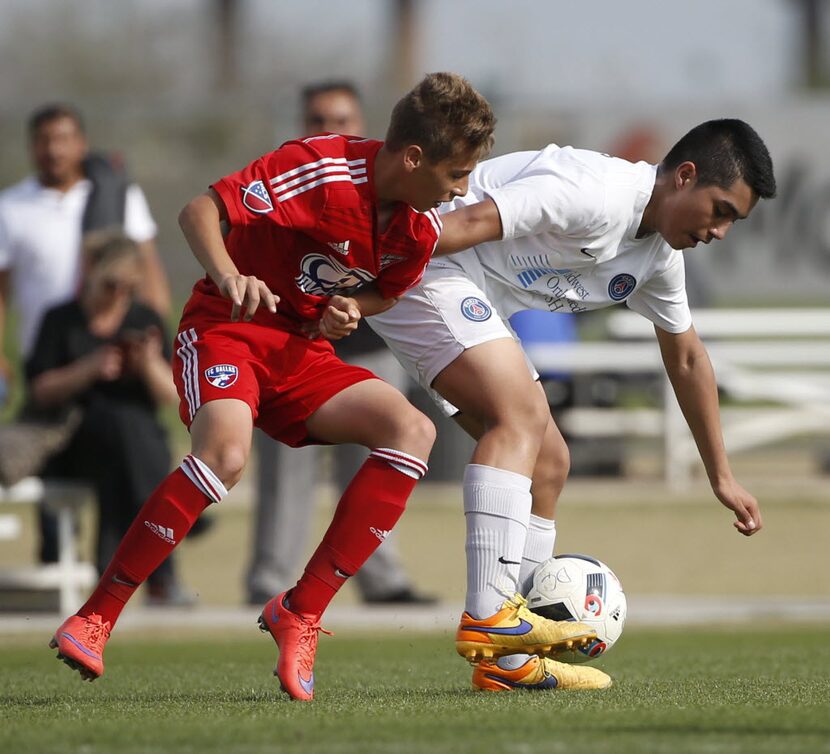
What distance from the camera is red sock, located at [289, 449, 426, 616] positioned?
502cm

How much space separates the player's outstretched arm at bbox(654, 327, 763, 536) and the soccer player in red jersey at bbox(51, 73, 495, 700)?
1095mm

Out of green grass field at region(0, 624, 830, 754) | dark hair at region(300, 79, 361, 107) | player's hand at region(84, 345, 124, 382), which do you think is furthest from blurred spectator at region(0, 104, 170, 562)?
green grass field at region(0, 624, 830, 754)

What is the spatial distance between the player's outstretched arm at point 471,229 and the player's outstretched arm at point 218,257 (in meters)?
0.56

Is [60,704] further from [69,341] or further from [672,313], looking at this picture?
[69,341]

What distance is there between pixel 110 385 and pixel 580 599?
424 cm

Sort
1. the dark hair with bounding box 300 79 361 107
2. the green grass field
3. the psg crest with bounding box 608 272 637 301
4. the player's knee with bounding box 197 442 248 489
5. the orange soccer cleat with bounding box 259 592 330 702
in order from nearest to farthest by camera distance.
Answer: the green grass field
the player's knee with bounding box 197 442 248 489
the orange soccer cleat with bounding box 259 592 330 702
the psg crest with bounding box 608 272 637 301
the dark hair with bounding box 300 79 361 107

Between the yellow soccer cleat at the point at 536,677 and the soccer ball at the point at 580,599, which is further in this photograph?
the soccer ball at the point at 580,599

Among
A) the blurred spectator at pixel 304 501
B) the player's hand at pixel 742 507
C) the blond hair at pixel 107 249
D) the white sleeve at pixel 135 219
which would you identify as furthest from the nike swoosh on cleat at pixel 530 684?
the white sleeve at pixel 135 219

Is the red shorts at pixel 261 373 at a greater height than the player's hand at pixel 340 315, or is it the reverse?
the player's hand at pixel 340 315

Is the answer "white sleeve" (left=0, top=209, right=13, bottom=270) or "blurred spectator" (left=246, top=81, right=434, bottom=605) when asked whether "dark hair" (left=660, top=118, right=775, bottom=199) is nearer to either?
"blurred spectator" (left=246, top=81, right=434, bottom=605)

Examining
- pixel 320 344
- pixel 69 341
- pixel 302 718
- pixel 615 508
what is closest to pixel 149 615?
pixel 69 341

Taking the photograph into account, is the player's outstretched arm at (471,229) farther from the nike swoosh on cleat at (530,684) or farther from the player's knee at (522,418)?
the nike swoosh on cleat at (530,684)

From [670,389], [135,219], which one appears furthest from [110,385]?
[670,389]

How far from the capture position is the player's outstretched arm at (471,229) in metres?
5.02
